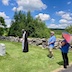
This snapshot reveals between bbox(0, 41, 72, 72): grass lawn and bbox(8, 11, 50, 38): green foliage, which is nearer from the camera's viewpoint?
bbox(0, 41, 72, 72): grass lawn

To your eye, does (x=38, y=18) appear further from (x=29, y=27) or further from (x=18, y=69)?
(x=18, y=69)

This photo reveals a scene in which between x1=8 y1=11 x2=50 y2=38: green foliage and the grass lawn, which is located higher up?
x1=8 y1=11 x2=50 y2=38: green foliage

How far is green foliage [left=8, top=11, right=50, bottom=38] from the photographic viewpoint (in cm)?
3003

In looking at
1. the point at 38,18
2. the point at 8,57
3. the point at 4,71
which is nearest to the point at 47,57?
the point at 8,57

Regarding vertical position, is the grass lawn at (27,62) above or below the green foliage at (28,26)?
below

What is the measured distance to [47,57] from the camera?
1445 centimetres

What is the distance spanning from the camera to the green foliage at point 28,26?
3003 cm

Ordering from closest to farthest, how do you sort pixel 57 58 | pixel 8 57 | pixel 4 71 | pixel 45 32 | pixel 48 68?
pixel 4 71 < pixel 48 68 < pixel 8 57 < pixel 57 58 < pixel 45 32

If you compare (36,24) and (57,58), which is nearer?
(57,58)

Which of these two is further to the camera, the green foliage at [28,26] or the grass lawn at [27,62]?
the green foliage at [28,26]

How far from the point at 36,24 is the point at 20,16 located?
2855 millimetres

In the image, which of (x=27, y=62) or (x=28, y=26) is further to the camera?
(x=28, y=26)

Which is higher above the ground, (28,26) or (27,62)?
(28,26)

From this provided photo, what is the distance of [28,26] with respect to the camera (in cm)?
3047
